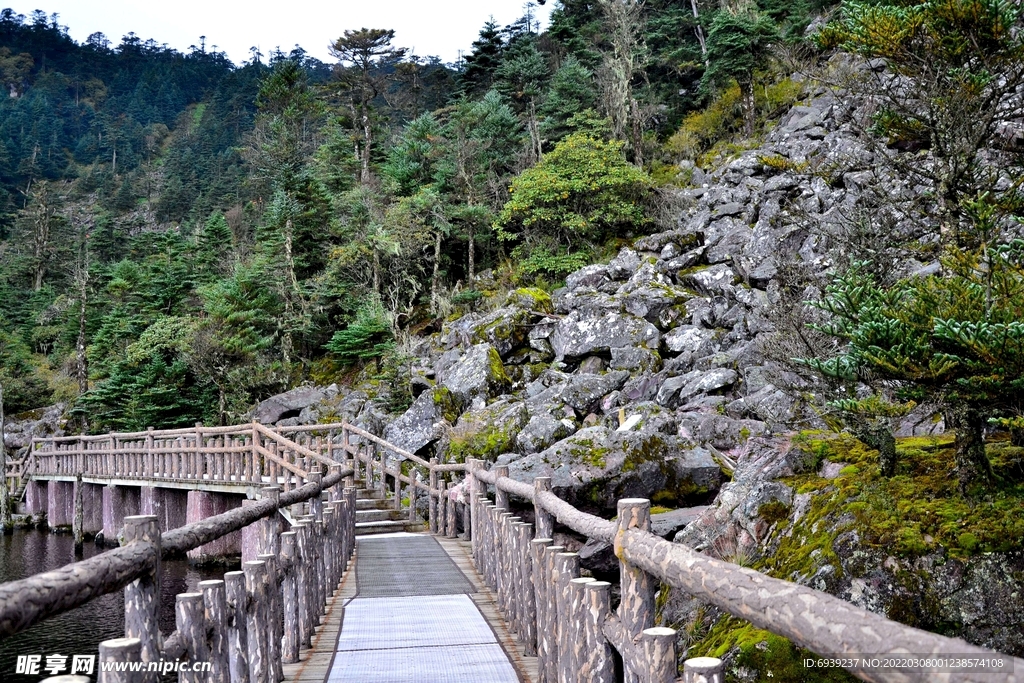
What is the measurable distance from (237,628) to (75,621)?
9.73 meters

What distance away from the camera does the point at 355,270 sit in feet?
87.7

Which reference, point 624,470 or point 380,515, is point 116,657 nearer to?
point 624,470

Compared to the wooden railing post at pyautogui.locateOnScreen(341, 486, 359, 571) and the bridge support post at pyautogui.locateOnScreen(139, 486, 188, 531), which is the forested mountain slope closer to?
the wooden railing post at pyautogui.locateOnScreen(341, 486, 359, 571)

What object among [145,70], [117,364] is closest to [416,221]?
[117,364]

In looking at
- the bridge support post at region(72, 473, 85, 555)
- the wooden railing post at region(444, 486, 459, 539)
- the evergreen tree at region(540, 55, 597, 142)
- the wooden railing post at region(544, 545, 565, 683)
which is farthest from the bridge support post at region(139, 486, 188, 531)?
the evergreen tree at region(540, 55, 597, 142)

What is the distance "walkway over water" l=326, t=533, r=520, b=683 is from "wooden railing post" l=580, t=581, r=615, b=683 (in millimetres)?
1124

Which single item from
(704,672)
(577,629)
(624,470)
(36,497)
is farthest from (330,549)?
(36,497)

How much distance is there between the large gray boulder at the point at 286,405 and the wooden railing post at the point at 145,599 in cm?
2068

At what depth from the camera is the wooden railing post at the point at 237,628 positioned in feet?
10.5

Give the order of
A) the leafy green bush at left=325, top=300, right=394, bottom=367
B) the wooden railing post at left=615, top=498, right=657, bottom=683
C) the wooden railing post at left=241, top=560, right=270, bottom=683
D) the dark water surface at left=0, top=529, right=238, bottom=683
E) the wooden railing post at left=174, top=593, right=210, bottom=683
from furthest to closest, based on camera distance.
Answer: the leafy green bush at left=325, top=300, right=394, bottom=367, the dark water surface at left=0, top=529, right=238, bottom=683, the wooden railing post at left=241, top=560, right=270, bottom=683, the wooden railing post at left=615, top=498, right=657, bottom=683, the wooden railing post at left=174, top=593, right=210, bottom=683

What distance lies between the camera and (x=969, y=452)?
470cm

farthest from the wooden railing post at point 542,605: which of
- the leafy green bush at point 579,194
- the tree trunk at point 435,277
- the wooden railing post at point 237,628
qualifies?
the tree trunk at point 435,277

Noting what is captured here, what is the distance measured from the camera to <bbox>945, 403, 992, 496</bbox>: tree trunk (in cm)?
455

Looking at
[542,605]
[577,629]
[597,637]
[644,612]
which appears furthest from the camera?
[542,605]
